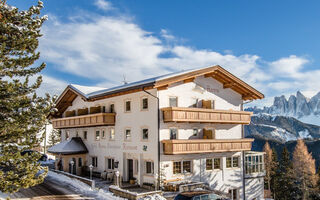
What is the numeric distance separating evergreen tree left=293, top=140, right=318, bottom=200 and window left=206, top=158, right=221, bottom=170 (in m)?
35.1

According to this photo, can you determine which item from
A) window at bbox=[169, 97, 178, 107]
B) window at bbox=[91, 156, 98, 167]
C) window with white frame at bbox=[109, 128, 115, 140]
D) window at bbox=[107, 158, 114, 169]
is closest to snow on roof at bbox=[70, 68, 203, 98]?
window at bbox=[169, 97, 178, 107]

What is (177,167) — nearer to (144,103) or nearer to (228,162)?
(144,103)

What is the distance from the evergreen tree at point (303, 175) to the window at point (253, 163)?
28.4 m

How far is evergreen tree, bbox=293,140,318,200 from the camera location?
56.6m

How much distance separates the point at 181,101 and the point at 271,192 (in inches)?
1794

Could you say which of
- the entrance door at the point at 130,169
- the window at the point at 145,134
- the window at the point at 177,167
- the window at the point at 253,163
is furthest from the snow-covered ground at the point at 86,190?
the window at the point at 253,163

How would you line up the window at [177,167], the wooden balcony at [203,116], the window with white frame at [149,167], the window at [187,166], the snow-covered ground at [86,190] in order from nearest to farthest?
the snow-covered ground at [86,190], the wooden balcony at [203,116], the window with white frame at [149,167], the window at [177,167], the window at [187,166]

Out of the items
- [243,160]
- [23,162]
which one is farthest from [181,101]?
[23,162]

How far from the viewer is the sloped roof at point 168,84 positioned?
25047mm

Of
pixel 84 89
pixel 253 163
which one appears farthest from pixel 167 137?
pixel 84 89

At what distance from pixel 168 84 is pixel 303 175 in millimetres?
45185

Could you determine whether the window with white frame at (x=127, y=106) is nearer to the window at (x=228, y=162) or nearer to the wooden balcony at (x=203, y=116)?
the wooden balcony at (x=203, y=116)

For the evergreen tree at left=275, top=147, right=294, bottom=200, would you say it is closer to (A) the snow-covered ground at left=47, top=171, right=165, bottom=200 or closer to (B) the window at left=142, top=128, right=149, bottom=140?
(B) the window at left=142, top=128, right=149, bottom=140

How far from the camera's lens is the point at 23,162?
14.8m
